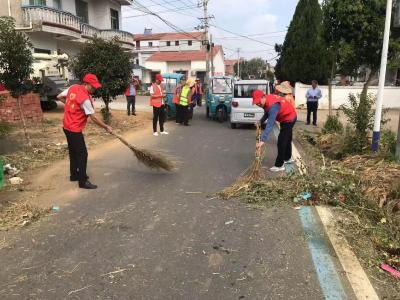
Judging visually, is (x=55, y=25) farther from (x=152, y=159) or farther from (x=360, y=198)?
(x=360, y=198)

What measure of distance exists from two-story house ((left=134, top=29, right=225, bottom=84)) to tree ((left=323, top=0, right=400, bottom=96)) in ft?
127

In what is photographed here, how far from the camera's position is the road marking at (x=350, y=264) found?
332cm

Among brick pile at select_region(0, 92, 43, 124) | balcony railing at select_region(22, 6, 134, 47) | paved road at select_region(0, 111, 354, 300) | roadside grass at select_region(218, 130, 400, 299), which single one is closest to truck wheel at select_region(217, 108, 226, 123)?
balcony railing at select_region(22, 6, 134, 47)

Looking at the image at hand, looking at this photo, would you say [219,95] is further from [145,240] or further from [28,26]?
[145,240]

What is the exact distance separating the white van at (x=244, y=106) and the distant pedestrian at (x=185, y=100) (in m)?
1.74

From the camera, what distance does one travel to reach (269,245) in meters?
4.27

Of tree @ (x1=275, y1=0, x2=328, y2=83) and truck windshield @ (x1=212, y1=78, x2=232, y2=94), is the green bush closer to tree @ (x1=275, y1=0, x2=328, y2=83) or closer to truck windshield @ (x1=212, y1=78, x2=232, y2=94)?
truck windshield @ (x1=212, y1=78, x2=232, y2=94)

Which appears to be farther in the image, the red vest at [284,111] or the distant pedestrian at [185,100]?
the distant pedestrian at [185,100]

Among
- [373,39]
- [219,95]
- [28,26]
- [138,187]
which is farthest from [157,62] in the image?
[138,187]

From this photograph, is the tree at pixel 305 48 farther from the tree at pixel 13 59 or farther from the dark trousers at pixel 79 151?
the dark trousers at pixel 79 151

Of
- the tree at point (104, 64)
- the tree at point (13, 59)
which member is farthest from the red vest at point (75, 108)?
the tree at point (104, 64)

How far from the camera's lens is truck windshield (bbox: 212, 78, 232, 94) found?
16812 millimetres

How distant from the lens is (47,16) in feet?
67.0

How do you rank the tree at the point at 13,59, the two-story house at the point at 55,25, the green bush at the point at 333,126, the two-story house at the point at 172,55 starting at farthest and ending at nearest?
1. the two-story house at the point at 172,55
2. the two-story house at the point at 55,25
3. the green bush at the point at 333,126
4. the tree at the point at 13,59
